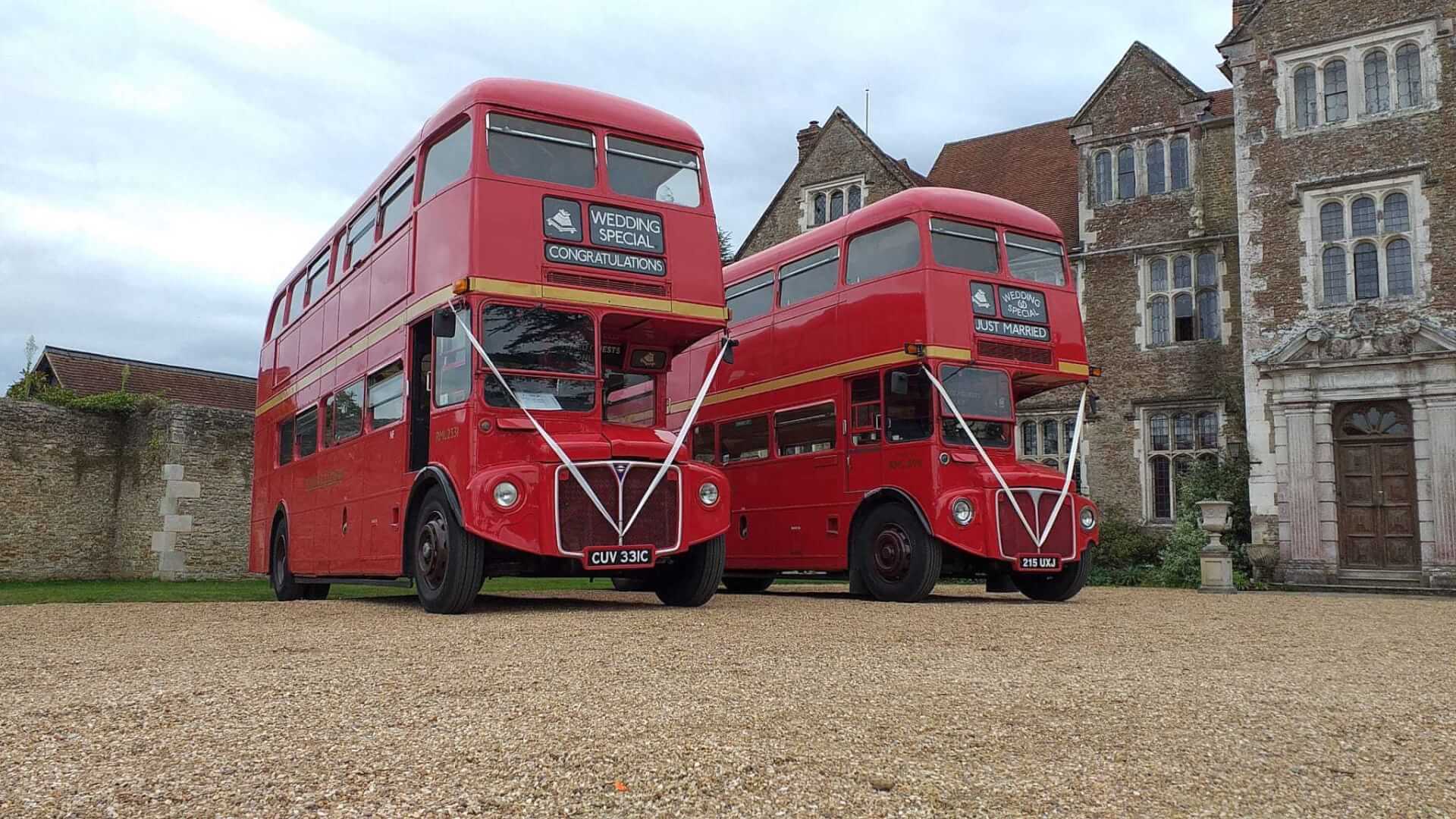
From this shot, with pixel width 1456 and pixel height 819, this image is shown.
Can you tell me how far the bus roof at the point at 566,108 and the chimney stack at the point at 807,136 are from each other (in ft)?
54.6

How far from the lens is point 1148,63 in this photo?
2108 centimetres

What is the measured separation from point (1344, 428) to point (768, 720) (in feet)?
52.2

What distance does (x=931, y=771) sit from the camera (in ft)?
10.8

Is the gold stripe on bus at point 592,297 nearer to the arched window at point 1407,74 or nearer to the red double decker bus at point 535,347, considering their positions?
the red double decker bus at point 535,347

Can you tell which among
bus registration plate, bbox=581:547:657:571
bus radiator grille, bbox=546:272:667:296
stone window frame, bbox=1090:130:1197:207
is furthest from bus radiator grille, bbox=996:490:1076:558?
stone window frame, bbox=1090:130:1197:207

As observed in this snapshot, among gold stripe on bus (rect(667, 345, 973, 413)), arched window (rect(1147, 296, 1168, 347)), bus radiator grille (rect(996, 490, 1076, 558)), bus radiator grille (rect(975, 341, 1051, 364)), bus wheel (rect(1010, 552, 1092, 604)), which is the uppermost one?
arched window (rect(1147, 296, 1168, 347))

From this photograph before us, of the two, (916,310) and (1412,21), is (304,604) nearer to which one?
(916,310)

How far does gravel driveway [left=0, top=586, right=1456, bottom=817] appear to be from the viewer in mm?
3057

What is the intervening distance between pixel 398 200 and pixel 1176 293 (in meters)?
14.9

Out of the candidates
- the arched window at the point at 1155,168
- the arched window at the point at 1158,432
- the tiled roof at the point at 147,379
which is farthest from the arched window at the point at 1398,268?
the tiled roof at the point at 147,379

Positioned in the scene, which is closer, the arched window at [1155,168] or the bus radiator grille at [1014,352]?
the bus radiator grille at [1014,352]

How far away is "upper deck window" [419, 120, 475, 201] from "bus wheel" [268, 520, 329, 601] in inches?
215

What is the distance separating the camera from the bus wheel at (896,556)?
10391 millimetres

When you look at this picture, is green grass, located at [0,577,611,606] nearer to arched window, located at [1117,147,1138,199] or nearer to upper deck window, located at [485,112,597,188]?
upper deck window, located at [485,112,597,188]
